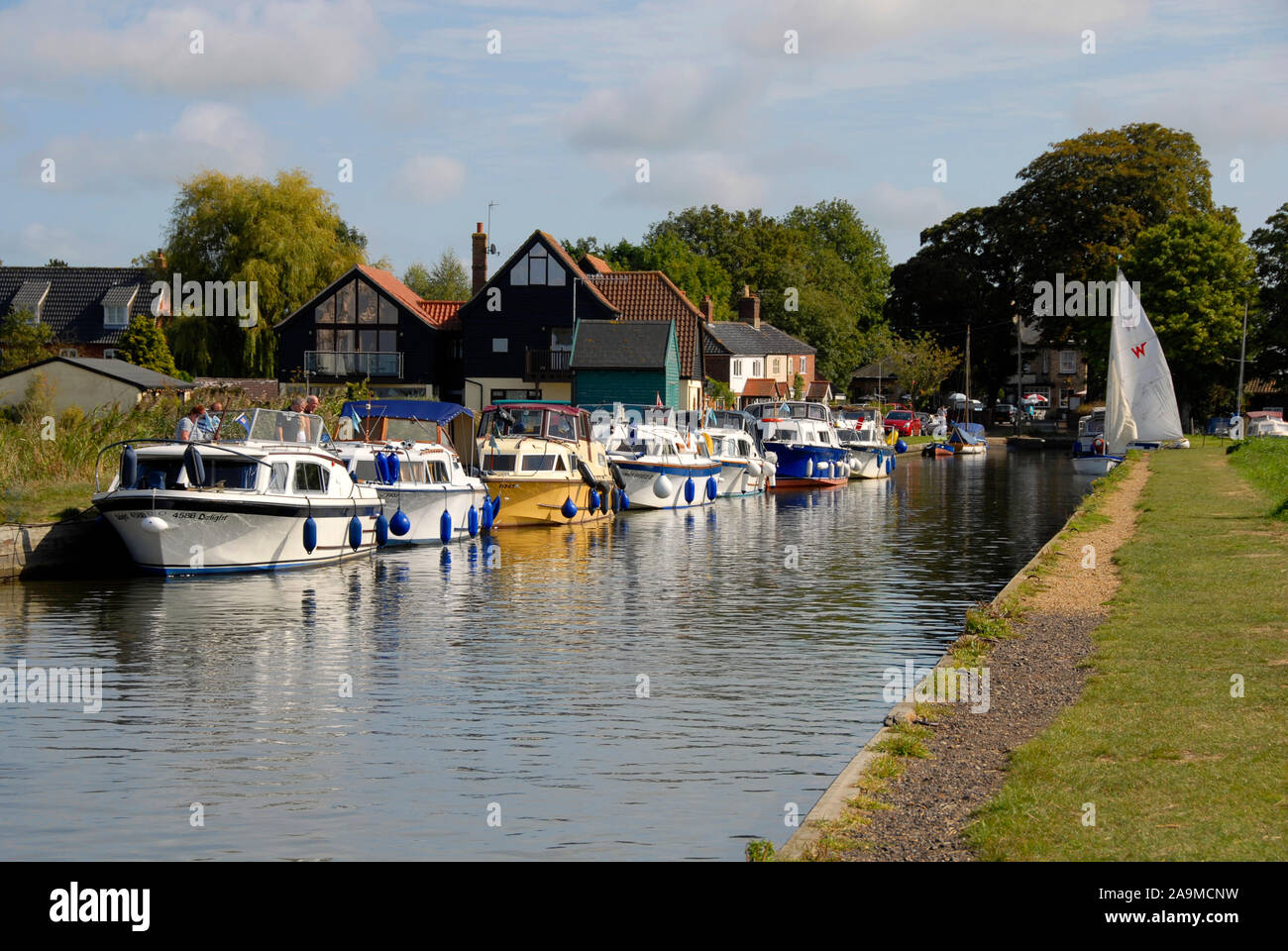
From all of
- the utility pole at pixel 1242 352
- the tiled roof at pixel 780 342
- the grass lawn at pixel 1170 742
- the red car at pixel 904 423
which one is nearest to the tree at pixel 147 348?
the tiled roof at pixel 780 342

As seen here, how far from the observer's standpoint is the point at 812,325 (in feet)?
402

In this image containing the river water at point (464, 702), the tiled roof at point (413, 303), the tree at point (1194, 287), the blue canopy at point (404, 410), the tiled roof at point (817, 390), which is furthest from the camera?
the tiled roof at point (817, 390)

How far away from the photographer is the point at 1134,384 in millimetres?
58031

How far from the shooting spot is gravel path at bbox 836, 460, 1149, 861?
9133 millimetres

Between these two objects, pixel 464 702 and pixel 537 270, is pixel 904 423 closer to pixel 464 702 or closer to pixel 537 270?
pixel 537 270

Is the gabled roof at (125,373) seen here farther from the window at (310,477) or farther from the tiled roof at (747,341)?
the tiled roof at (747,341)

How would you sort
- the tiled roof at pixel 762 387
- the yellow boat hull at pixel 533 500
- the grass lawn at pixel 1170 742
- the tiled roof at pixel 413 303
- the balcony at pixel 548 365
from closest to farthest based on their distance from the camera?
the grass lawn at pixel 1170 742, the yellow boat hull at pixel 533 500, the balcony at pixel 548 365, the tiled roof at pixel 413 303, the tiled roof at pixel 762 387

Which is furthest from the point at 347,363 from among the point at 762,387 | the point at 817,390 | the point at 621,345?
the point at 817,390

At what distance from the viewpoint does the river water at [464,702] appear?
1120cm

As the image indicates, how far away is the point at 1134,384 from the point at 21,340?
6181 centimetres

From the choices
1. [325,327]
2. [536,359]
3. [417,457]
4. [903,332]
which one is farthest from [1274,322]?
[417,457]

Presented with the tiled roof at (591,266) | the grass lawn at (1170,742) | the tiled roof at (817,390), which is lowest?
the grass lawn at (1170,742)

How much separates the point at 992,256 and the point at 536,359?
54461mm

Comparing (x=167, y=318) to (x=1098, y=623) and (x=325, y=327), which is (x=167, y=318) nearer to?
(x=325, y=327)
